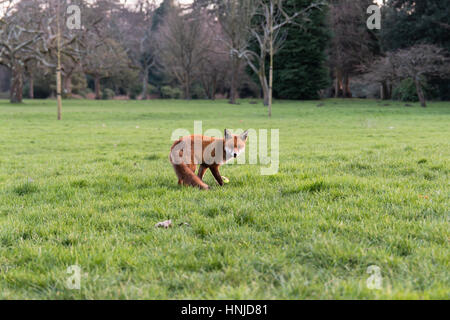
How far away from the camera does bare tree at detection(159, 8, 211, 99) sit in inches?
2276

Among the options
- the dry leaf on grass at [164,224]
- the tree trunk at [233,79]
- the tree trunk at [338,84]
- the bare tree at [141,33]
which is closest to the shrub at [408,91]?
the tree trunk at [338,84]

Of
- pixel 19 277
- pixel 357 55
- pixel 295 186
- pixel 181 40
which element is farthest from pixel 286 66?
pixel 19 277

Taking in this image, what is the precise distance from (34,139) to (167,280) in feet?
49.4

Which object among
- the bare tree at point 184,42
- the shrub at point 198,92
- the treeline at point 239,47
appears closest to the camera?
the treeline at point 239,47

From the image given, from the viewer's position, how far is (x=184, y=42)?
57.6 metres

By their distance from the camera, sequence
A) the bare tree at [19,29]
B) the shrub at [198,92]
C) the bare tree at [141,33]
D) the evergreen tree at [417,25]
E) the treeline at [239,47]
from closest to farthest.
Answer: the bare tree at [19,29]
the treeline at [239,47]
the evergreen tree at [417,25]
the bare tree at [141,33]
the shrub at [198,92]

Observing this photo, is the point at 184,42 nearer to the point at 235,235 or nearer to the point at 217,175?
the point at 217,175

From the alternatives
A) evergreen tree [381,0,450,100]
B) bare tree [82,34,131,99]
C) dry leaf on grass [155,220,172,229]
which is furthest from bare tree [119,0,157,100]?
dry leaf on grass [155,220,172,229]

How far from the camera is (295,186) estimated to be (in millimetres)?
5941

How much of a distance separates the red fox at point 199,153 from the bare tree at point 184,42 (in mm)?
53175

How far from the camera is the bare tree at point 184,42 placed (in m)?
57.8

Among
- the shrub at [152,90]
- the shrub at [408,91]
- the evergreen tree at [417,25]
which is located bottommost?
the shrub at [408,91]

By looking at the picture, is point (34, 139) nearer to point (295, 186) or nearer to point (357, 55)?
point (295, 186)

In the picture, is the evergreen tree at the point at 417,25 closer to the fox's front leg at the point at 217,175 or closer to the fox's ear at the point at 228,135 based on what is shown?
the fox's ear at the point at 228,135
